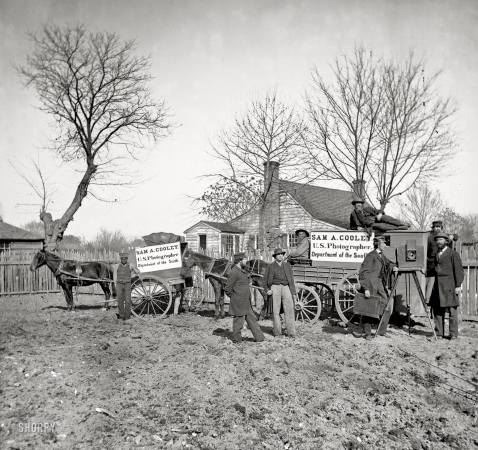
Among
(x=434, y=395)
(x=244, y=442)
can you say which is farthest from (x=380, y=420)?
(x=244, y=442)

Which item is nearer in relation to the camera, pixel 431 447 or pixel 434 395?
pixel 431 447

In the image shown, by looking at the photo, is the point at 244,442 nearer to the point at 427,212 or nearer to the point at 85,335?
the point at 85,335

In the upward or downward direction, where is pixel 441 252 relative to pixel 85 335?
upward

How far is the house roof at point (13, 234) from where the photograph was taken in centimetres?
3065

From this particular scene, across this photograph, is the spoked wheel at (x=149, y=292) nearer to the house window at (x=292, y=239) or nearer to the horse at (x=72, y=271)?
the horse at (x=72, y=271)

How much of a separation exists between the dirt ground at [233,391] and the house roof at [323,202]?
20.7 m

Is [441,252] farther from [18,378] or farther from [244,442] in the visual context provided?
[18,378]

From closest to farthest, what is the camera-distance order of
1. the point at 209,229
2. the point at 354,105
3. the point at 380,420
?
the point at 380,420 → the point at 354,105 → the point at 209,229

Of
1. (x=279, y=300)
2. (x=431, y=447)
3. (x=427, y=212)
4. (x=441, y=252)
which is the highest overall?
(x=427, y=212)

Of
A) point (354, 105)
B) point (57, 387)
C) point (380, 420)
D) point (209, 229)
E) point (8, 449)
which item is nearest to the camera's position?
point (8, 449)

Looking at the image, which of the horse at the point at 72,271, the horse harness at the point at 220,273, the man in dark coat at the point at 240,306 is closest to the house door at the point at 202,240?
the horse at the point at 72,271

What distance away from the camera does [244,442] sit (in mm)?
4875

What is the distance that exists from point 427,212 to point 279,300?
39.8 metres

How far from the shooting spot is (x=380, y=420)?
548cm
